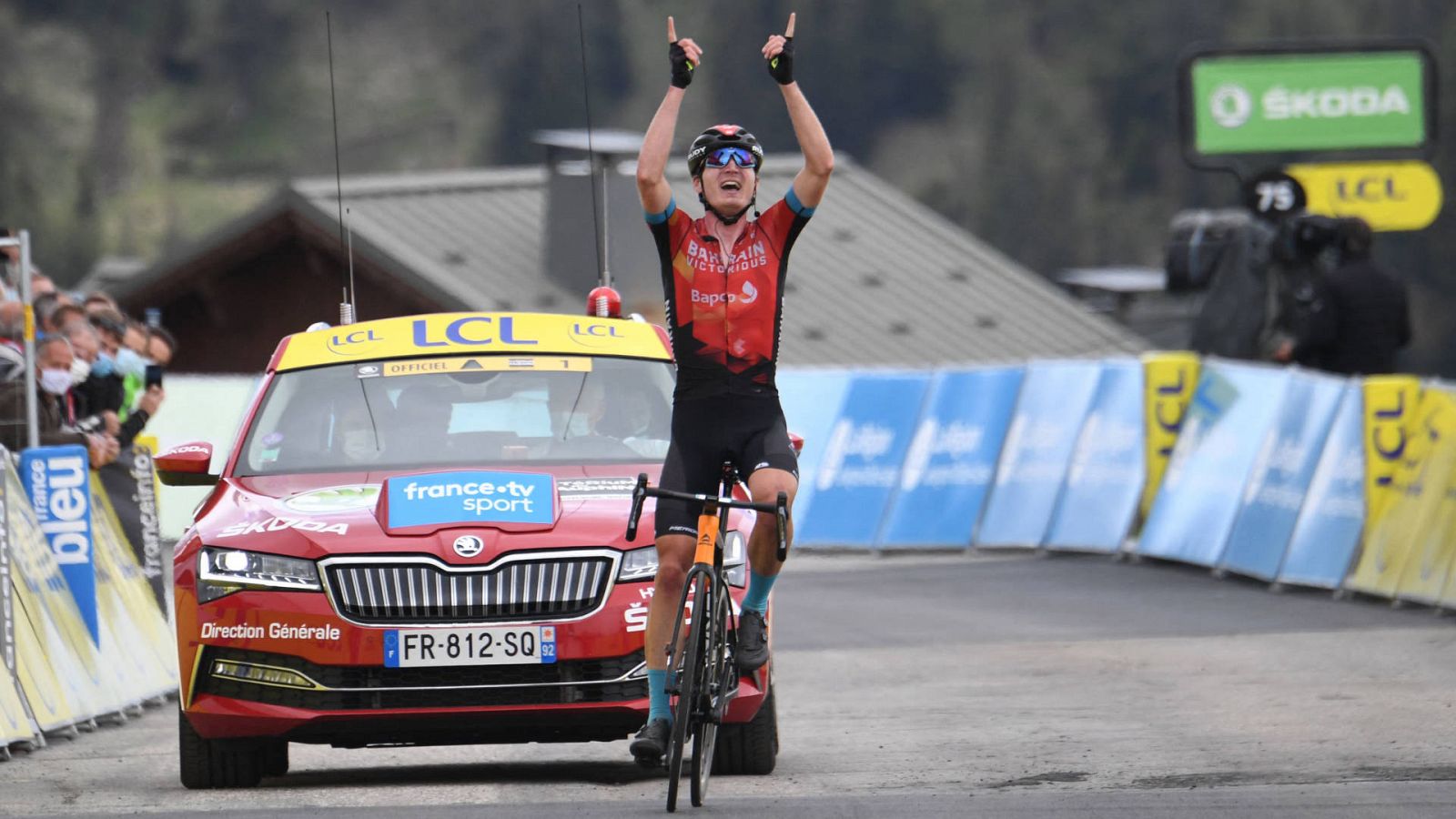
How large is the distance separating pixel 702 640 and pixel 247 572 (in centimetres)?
167

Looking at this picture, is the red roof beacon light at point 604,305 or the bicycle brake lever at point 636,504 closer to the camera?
the bicycle brake lever at point 636,504

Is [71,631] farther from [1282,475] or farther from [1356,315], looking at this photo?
[1356,315]

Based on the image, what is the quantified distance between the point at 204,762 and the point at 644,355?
7.42ft

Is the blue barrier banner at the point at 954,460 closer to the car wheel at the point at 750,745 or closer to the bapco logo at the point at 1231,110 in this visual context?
the bapco logo at the point at 1231,110

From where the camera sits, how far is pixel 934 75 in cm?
12444

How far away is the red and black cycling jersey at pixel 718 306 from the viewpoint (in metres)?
8.66

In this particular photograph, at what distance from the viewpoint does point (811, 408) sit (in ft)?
84.8

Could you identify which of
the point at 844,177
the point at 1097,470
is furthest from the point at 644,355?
the point at 844,177

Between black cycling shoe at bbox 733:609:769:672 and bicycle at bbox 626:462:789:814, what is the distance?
12 cm

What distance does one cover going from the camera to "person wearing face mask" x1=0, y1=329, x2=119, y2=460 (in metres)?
13.9

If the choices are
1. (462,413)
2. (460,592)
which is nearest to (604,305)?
(462,413)

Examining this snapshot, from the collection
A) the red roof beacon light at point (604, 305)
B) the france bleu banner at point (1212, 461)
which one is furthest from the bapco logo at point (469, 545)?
the france bleu banner at point (1212, 461)

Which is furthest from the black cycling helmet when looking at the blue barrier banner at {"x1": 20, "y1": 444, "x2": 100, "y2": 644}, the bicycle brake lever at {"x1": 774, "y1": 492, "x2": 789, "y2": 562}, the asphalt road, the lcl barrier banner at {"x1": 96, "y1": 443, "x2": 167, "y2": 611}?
the lcl barrier banner at {"x1": 96, "y1": 443, "x2": 167, "y2": 611}

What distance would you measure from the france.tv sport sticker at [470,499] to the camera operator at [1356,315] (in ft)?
36.8
